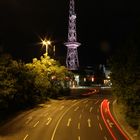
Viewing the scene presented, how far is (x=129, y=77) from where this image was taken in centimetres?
4166

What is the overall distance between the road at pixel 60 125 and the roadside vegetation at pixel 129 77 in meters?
2.85

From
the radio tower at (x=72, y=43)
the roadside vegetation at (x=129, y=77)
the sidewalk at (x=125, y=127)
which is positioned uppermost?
the radio tower at (x=72, y=43)

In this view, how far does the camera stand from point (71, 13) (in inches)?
5871

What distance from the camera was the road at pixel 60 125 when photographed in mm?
37781

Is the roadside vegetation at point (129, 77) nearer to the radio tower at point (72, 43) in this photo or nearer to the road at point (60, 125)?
the road at point (60, 125)

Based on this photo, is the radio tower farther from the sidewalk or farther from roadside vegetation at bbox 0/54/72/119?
the sidewalk

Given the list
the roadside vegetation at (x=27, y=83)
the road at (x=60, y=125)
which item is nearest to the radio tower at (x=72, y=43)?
the roadside vegetation at (x=27, y=83)

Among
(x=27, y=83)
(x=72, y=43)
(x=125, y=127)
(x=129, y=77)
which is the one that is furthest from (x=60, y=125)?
(x=72, y=43)

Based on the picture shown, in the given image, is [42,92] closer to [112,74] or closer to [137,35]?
[112,74]

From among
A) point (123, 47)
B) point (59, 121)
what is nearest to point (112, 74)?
point (123, 47)

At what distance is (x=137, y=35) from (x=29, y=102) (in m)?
30.8

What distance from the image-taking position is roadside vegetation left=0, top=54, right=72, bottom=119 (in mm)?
50003

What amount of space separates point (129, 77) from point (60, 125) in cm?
1039

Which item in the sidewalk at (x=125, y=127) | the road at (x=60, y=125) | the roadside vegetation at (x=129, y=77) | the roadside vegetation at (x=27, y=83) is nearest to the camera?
the sidewalk at (x=125, y=127)
